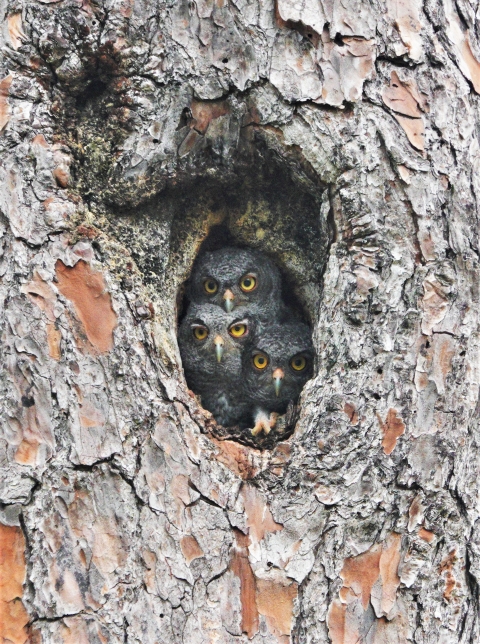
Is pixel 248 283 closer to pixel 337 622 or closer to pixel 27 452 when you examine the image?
pixel 27 452

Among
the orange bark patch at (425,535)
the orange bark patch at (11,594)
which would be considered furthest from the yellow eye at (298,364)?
the orange bark patch at (11,594)

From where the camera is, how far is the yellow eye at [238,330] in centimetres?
381

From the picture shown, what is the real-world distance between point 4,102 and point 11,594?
1.80 m

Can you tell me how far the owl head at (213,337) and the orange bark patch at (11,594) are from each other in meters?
1.54

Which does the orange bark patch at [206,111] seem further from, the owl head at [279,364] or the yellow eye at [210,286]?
the owl head at [279,364]

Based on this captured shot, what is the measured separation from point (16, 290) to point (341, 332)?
121 cm

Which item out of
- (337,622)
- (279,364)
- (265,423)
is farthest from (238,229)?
(337,622)

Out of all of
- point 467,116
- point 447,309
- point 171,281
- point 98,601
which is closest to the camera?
point 98,601

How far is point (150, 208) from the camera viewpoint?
294cm

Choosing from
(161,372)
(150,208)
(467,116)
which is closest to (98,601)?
(161,372)

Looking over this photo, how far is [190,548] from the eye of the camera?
8.25 feet

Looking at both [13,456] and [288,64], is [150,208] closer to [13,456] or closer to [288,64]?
[288,64]

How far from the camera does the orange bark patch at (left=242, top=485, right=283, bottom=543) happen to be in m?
2.53

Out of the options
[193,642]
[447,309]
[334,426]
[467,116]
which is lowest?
[193,642]
